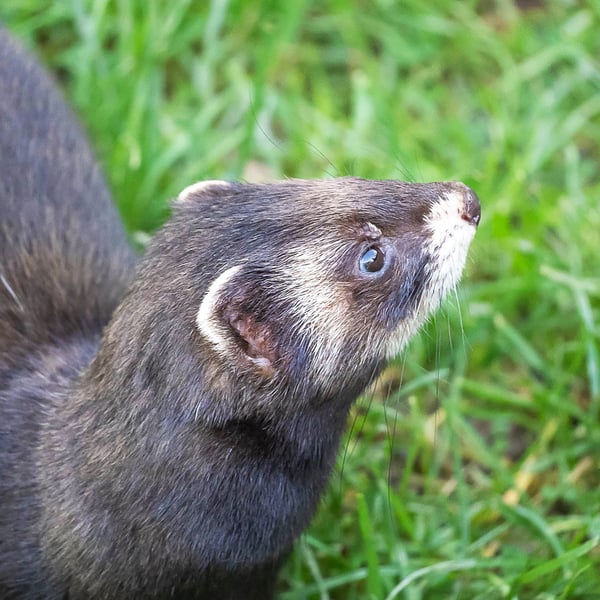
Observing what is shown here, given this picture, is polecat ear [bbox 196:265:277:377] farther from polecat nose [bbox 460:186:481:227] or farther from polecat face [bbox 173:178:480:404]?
polecat nose [bbox 460:186:481:227]

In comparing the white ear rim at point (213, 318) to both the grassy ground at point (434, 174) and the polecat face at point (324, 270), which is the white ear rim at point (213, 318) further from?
the grassy ground at point (434, 174)

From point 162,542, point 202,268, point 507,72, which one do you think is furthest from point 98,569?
point 507,72

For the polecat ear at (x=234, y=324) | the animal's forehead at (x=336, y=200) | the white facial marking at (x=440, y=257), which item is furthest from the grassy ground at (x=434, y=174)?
the polecat ear at (x=234, y=324)

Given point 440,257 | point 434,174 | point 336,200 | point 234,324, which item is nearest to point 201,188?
A: point 336,200

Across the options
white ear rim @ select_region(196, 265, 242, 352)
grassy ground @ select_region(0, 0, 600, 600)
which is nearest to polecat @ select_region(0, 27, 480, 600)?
white ear rim @ select_region(196, 265, 242, 352)

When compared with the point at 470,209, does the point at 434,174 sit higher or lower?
lower

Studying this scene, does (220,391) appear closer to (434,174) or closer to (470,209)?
(470,209)
